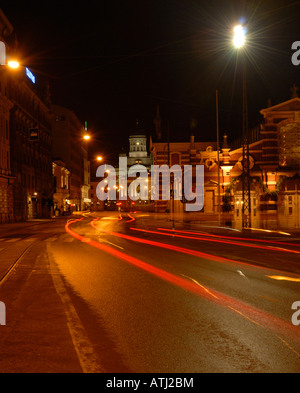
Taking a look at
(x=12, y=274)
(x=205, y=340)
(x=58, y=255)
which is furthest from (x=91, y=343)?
(x=58, y=255)

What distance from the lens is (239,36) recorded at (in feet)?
73.5

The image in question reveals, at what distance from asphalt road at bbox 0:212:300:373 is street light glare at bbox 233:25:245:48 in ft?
44.2

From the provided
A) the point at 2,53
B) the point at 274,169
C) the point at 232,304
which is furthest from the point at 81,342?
the point at 274,169

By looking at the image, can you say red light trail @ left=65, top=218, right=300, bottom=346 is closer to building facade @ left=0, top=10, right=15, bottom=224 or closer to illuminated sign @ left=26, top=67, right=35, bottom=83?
building facade @ left=0, top=10, right=15, bottom=224

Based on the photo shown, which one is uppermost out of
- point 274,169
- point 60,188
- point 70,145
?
point 70,145

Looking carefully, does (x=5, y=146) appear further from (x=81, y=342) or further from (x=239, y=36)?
(x=81, y=342)

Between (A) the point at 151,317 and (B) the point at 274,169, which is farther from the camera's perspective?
(B) the point at 274,169

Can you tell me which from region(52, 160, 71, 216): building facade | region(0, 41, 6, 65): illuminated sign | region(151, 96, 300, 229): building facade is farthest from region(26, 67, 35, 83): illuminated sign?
region(151, 96, 300, 229): building facade

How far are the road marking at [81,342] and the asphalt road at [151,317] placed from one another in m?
0.01

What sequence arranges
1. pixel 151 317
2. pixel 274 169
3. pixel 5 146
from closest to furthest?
pixel 151 317 < pixel 5 146 < pixel 274 169

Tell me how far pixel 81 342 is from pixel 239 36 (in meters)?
20.4

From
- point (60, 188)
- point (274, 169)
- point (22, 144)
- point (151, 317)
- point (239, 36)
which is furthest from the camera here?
point (60, 188)

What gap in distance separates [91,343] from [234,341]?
6.07ft

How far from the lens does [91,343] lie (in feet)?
18.3
